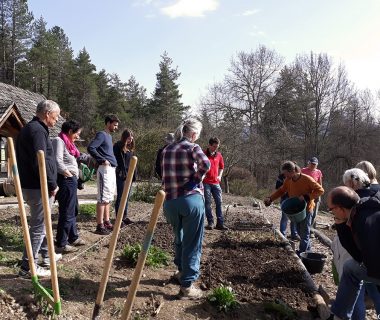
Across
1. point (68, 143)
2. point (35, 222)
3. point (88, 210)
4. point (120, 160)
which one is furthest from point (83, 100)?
point (35, 222)

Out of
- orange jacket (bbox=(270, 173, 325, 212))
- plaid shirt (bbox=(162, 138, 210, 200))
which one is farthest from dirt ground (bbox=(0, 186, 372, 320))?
plaid shirt (bbox=(162, 138, 210, 200))

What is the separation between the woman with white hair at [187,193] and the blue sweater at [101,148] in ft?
8.35

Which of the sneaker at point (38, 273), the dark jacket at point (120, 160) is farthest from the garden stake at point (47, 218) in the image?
the dark jacket at point (120, 160)

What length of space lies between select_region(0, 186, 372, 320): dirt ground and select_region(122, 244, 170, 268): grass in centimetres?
10

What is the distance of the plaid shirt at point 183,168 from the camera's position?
156 inches

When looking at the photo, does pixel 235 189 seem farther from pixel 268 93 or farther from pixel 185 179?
pixel 185 179

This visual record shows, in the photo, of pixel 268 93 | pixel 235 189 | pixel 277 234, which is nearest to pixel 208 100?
pixel 268 93

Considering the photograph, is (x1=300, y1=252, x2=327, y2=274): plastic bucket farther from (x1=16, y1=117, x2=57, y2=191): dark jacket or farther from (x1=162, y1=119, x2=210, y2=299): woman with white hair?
(x1=16, y1=117, x2=57, y2=191): dark jacket

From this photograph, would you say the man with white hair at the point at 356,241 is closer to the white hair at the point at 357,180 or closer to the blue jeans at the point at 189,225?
the white hair at the point at 357,180

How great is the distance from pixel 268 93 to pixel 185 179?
35285 millimetres

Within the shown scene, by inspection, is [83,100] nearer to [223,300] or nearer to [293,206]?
[293,206]

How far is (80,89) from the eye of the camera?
3975 cm

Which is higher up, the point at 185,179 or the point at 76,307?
the point at 185,179

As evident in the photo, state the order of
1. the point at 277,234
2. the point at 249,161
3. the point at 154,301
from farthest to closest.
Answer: the point at 249,161, the point at 277,234, the point at 154,301
